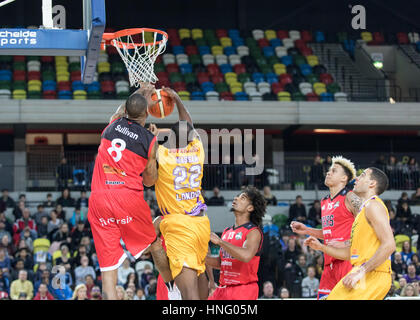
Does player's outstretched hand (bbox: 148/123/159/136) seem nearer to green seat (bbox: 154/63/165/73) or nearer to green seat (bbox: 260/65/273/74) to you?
green seat (bbox: 154/63/165/73)

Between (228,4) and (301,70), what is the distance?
208 inches

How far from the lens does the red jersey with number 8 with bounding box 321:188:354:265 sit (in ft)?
23.8

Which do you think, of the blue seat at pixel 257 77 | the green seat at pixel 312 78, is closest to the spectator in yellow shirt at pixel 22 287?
the blue seat at pixel 257 77

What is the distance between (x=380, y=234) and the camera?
17.7 feet

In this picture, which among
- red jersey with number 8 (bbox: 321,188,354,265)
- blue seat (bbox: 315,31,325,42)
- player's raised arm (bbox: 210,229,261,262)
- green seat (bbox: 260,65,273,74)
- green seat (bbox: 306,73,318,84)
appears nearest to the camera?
player's raised arm (bbox: 210,229,261,262)

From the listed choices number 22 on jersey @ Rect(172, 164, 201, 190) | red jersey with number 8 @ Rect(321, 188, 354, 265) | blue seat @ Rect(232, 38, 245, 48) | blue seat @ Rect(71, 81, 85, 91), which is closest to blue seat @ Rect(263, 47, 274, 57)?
blue seat @ Rect(232, 38, 245, 48)

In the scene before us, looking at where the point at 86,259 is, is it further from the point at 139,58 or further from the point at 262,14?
the point at 262,14

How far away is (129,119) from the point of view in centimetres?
632

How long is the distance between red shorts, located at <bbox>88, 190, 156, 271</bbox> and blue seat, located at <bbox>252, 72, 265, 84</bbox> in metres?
16.0

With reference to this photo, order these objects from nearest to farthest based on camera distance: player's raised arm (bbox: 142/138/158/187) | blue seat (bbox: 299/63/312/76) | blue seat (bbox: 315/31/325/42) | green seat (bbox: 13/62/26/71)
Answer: player's raised arm (bbox: 142/138/158/187) → green seat (bbox: 13/62/26/71) → blue seat (bbox: 299/63/312/76) → blue seat (bbox: 315/31/325/42)

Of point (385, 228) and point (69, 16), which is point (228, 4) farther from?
point (385, 228)

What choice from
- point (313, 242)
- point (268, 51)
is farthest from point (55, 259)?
point (268, 51)

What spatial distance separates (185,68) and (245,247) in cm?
1567
